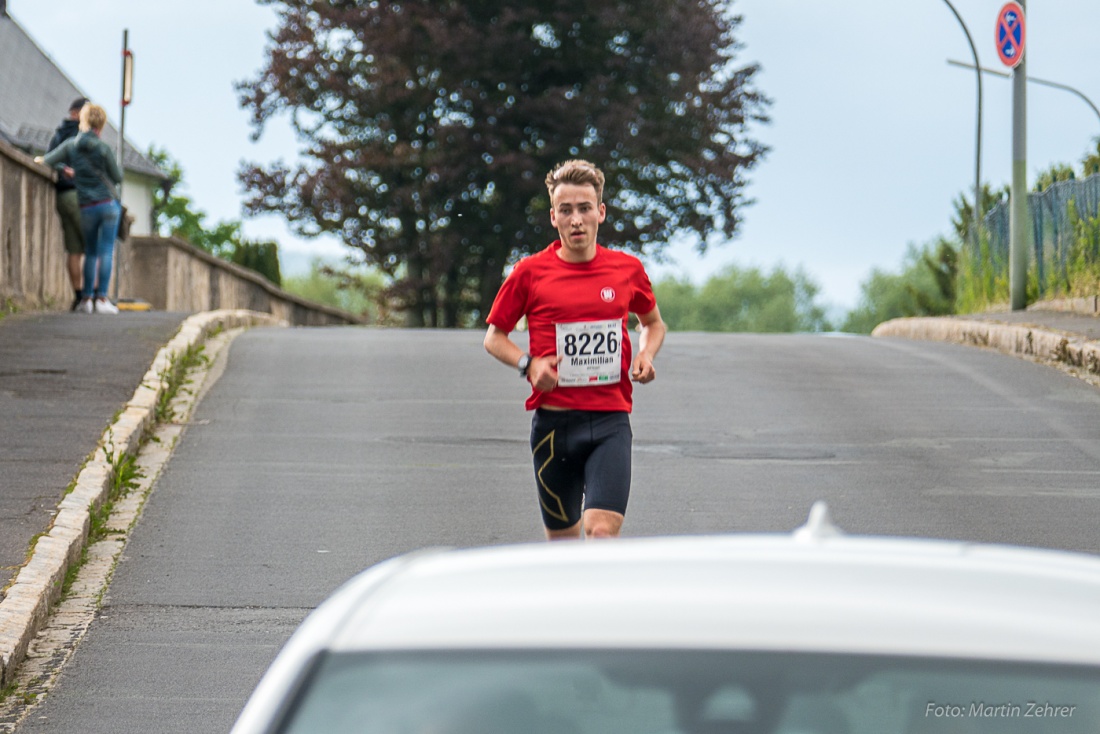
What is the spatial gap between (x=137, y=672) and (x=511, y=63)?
33.1 meters

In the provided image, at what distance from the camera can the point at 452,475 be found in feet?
35.1

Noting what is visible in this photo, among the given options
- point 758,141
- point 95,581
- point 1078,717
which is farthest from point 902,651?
point 758,141

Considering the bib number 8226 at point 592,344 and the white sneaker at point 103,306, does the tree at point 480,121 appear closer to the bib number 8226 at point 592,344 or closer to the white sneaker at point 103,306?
the white sneaker at point 103,306

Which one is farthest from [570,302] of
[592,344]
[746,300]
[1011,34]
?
[746,300]

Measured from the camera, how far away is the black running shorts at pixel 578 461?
609 centimetres

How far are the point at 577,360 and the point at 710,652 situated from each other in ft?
13.7

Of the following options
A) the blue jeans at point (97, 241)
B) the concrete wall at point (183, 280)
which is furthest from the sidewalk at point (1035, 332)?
the concrete wall at point (183, 280)

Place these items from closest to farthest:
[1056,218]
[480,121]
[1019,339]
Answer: [1019,339]
[1056,218]
[480,121]

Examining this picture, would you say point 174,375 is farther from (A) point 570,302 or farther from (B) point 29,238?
(A) point 570,302

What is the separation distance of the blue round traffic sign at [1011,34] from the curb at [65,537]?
12036mm

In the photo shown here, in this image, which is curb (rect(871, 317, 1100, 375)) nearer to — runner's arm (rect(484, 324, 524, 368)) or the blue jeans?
the blue jeans

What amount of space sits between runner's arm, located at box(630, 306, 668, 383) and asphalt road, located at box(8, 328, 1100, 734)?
6.00 feet

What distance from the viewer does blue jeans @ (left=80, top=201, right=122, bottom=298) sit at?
18875mm

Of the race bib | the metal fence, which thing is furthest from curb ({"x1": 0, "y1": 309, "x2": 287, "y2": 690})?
the metal fence
